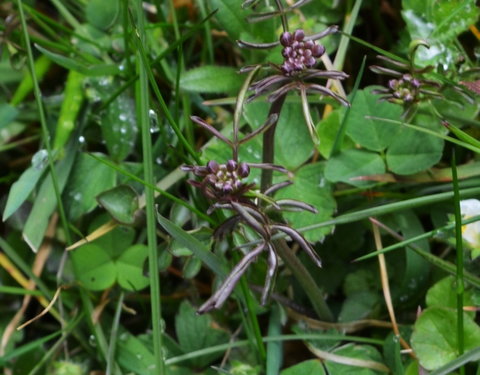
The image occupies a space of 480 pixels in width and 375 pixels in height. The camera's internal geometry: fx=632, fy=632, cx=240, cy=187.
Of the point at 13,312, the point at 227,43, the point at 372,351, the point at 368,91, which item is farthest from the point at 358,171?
the point at 13,312

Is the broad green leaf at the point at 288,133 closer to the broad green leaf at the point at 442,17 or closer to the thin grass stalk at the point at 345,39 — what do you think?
the thin grass stalk at the point at 345,39

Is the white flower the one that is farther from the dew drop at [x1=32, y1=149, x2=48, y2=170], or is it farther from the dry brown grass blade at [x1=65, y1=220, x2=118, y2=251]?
the dew drop at [x1=32, y1=149, x2=48, y2=170]

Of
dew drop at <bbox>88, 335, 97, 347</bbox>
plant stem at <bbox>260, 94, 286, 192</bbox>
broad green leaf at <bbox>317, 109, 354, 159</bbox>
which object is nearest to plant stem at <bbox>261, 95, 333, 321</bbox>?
plant stem at <bbox>260, 94, 286, 192</bbox>

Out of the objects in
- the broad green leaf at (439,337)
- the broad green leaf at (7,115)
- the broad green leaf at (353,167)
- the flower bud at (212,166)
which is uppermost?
the flower bud at (212,166)

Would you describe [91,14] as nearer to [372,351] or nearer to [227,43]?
[227,43]

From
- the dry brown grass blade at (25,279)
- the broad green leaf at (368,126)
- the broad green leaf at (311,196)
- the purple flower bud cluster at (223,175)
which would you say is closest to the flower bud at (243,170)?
the purple flower bud cluster at (223,175)

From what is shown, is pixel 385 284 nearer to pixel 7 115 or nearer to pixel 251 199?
pixel 251 199

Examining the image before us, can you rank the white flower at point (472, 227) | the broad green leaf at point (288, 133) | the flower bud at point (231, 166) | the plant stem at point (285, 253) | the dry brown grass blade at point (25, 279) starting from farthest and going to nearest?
the dry brown grass blade at point (25, 279)
the broad green leaf at point (288, 133)
the white flower at point (472, 227)
the plant stem at point (285, 253)
the flower bud at point (231, 166)
